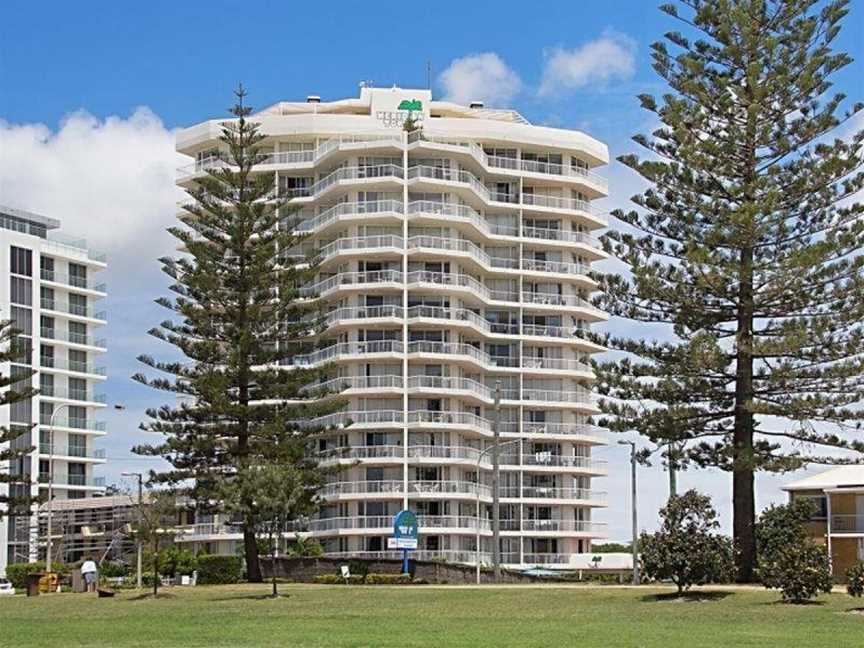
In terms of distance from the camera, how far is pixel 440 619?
31125mm

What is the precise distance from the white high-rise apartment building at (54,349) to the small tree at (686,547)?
2575 inches

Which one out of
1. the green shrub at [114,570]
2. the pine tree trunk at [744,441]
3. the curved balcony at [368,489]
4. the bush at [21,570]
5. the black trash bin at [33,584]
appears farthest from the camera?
the curved balcony at [368,489]

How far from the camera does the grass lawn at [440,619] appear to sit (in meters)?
26.0

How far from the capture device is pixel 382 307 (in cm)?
8144

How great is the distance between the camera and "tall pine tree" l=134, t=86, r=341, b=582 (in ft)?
174

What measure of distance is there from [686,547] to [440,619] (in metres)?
7.12

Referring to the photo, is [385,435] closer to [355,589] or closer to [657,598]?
[355,589]

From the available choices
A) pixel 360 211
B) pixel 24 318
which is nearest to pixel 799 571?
pixel 360 211

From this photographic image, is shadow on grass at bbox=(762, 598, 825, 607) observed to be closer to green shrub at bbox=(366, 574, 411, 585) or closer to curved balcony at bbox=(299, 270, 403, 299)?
green shrub at bbox=(366, 574, 411, 585)

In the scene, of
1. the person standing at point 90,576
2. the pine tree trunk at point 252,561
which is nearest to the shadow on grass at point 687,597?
the pine tree trunk at point 252,561

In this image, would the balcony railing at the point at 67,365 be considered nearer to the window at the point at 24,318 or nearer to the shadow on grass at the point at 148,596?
the window at the point at 24,318

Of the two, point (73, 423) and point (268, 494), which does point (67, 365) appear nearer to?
point (73, 423)

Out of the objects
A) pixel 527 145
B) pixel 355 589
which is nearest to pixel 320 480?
pixel 355 589

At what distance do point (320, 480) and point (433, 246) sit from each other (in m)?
28.9
